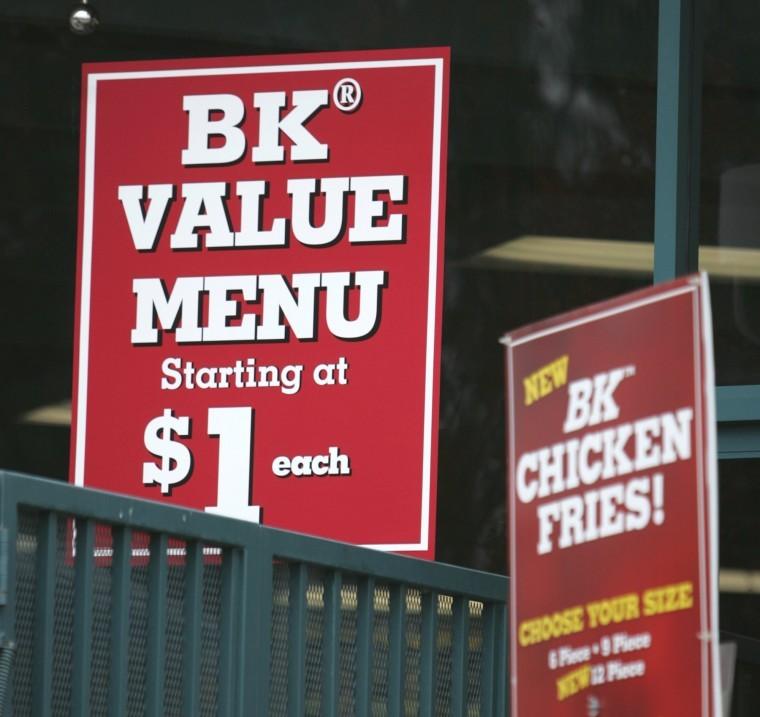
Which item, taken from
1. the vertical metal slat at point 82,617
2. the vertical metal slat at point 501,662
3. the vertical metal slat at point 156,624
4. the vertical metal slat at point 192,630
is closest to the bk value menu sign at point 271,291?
the vertical metal slat at point 501,662

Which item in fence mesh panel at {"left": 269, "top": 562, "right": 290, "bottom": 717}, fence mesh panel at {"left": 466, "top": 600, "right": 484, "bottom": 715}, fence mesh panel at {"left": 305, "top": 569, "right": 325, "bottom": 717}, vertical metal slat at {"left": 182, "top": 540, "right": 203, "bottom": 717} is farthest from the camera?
fence mesh panel at {"left": 466, "top": 600, "right": 484, "bottom": 715}


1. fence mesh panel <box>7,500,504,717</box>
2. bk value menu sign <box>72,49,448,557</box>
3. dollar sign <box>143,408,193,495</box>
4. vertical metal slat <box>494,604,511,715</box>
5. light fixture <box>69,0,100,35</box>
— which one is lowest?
vertical metal slat <box>494,604,511,715</box>

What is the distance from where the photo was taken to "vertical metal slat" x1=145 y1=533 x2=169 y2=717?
3516mm

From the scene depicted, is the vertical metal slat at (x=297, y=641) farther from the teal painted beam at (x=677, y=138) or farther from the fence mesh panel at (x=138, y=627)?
the teal painted beam at (x=677, y=138)

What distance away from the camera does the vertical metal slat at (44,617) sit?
3.19 metres

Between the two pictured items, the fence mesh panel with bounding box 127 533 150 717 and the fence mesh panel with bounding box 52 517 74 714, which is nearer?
the fence mesh panel with bounding box 52 517 74 714

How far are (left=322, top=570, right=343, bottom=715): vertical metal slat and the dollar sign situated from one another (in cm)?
140

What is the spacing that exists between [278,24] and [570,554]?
417 centimetres

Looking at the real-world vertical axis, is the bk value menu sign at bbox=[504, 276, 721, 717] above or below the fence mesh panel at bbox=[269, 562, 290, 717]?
above

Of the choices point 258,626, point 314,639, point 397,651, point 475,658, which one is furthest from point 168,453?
point 258,626

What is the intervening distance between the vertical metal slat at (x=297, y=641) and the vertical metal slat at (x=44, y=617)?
859 millimetres

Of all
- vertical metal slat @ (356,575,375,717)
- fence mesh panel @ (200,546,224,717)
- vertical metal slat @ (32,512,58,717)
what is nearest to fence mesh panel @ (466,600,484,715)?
vertical metal slat @ (356,575,375,717)

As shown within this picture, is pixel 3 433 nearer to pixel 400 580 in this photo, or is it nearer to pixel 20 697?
pixel 400 580

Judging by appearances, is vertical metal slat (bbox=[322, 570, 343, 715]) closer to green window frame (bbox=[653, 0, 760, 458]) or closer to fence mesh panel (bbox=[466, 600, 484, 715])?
fence mesh panel (bbox=[466, 600, 484, 715])
